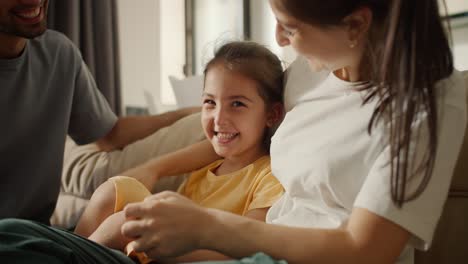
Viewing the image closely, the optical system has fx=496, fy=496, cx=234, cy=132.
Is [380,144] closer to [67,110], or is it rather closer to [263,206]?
[263,206]

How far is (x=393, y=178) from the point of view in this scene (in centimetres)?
70

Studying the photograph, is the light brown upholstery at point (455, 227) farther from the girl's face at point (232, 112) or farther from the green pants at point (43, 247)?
the green pants at point (43, 247)

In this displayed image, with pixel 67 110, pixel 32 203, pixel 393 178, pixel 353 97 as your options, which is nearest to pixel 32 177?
pixel 32 203

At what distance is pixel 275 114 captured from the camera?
1277mm

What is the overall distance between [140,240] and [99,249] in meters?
0.11

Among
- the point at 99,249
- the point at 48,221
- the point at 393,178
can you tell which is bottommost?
the point at 48,221

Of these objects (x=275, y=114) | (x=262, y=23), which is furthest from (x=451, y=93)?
(x=262, y=23)

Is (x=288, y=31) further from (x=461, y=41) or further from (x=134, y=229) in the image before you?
(x=461, y=41)

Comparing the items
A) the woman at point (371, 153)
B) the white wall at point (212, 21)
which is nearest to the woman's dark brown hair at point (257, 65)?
the woman at point (371, 153)

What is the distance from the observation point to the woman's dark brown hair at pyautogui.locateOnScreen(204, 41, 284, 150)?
1240mm

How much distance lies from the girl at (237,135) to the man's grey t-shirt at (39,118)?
1.33 ft

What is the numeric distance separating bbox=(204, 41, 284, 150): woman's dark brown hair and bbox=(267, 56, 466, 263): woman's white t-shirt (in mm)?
142

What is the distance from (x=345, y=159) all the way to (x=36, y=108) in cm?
101

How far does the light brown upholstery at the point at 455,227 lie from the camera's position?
101 cm
